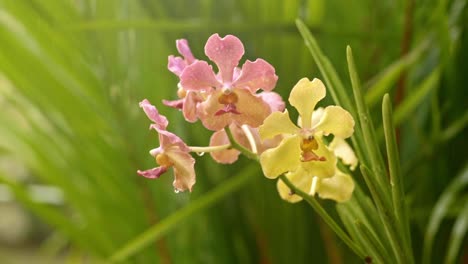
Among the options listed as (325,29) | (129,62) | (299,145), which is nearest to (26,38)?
(129,62)

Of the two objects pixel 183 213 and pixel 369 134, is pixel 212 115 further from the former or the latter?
pixel 183 213

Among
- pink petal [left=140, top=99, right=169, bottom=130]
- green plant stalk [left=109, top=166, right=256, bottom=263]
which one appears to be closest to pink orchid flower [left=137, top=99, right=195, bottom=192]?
pink petal [left=140, top=99, right=169, bottom=130]

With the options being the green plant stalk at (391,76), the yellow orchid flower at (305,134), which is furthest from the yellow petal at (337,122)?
the green plant stalk at (391,76)

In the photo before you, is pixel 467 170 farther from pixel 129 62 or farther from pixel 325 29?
pixel 129 62

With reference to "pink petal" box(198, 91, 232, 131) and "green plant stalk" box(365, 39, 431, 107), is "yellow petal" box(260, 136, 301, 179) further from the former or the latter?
"green plant stalk" box(365, 39, 431, 107)

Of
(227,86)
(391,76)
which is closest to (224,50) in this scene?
(227,86)

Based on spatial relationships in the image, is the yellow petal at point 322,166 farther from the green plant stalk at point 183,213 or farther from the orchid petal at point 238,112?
the green plant stalk at point 183,213
